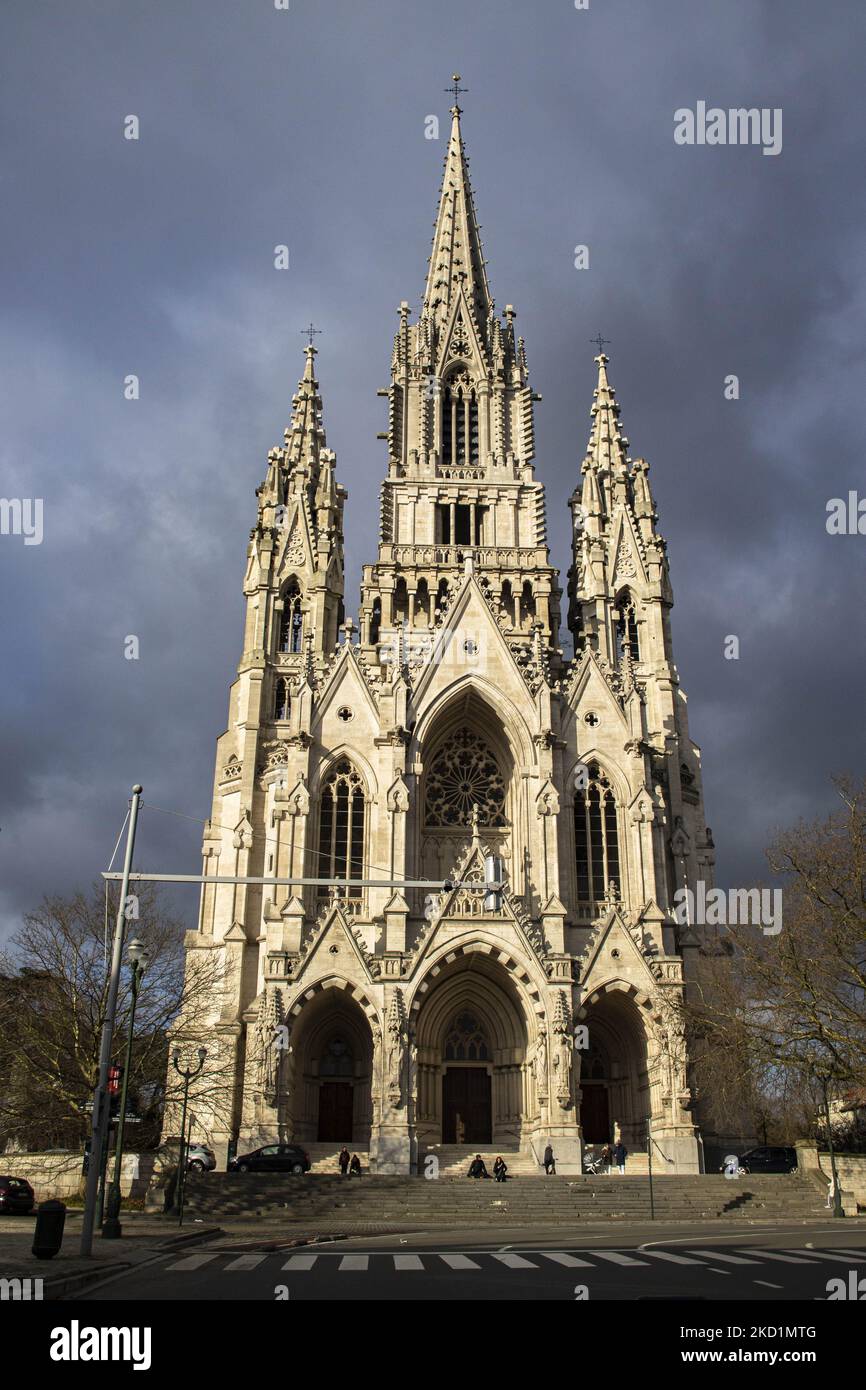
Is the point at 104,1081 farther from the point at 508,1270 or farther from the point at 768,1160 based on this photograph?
the point at 768,1160

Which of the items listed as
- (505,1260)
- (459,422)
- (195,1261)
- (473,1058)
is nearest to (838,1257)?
(505,1260)

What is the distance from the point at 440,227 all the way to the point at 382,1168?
48.2 meters

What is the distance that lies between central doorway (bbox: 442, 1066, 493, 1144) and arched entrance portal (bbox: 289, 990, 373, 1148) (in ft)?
9.45

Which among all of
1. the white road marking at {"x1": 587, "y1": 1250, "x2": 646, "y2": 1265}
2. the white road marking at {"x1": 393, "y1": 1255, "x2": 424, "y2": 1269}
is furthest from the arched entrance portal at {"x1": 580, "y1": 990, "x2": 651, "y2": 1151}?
Answer: the white road marking at {"x1": 393, "y1": 1255, "x2": 424, "y2": 1269}

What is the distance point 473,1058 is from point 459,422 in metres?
30.5

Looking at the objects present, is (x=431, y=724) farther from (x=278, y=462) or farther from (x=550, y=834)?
(x=278, y=462)

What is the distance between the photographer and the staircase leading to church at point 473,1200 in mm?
27984

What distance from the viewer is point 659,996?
37.4 m

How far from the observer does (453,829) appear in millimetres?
42969

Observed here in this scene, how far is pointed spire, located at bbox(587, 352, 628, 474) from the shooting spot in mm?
56531

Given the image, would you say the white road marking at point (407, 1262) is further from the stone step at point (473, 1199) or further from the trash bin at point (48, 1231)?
the stone step at point (473, 1199)

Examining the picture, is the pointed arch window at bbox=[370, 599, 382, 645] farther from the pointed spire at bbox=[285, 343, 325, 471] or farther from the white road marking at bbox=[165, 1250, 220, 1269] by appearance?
the white road marking at bbox=[165, 1250, 220, 1269]

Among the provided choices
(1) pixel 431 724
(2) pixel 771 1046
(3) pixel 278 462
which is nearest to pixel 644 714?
(1) pixel 431 724

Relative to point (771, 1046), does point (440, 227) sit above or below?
above
